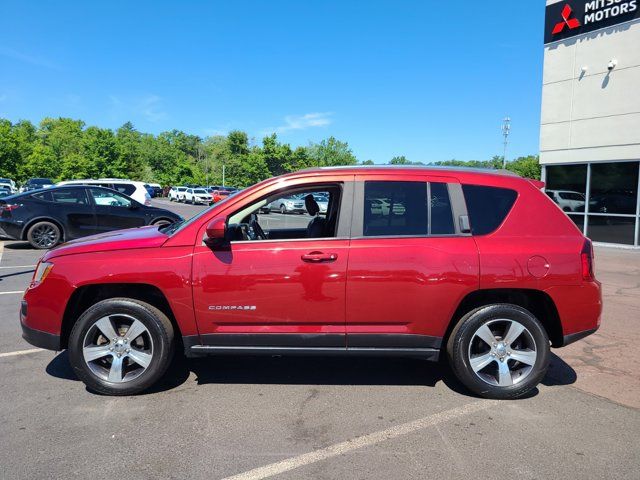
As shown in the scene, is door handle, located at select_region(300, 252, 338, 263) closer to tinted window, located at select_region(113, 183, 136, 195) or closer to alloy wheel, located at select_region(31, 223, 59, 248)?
alloy wheel, located at select_region(31, 223, 59, 248)

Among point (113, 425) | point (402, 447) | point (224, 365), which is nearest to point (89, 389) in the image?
point (113, 425)

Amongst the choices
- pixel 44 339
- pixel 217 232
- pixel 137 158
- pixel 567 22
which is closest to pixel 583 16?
pixel 567 22

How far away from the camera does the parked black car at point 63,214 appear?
11984 mm

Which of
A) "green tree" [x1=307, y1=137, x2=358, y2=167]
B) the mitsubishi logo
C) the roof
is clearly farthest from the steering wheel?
"green tree" [x1=307, y1=137, x2=358, y2=167]

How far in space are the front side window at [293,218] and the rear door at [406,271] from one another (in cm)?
33

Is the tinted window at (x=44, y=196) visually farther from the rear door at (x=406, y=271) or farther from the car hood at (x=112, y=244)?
the rear door at (x=406, y=271)

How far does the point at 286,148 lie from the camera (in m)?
64.5

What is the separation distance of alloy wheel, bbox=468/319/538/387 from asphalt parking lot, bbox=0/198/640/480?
0.71 ft

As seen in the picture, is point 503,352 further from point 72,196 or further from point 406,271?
point 72,196

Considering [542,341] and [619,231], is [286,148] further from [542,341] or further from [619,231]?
[542,341]

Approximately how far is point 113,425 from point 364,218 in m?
2.40

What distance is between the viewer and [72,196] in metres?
12.3

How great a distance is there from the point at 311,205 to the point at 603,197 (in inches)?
543

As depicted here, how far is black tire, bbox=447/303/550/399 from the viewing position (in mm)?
3855
